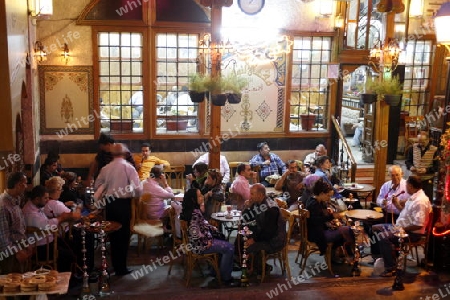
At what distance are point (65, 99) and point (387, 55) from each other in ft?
20.6

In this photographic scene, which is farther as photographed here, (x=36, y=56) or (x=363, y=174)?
(x=363, y=174)

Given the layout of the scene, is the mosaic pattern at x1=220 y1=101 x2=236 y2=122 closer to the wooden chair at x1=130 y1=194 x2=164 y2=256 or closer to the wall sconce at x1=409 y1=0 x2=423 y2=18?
the wooden chair at x1=130 y1=194 x2=164 y2=256

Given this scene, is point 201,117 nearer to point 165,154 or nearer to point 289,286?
point 165,154

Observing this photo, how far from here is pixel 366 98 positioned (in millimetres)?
9852

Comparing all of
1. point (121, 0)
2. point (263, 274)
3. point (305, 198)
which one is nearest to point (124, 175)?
point (263, 274)

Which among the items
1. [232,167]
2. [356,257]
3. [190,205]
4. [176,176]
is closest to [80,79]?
[176,176]

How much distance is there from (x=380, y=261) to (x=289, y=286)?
134 cm

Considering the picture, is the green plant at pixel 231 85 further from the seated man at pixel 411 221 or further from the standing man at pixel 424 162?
the standing man at pixel 424 162

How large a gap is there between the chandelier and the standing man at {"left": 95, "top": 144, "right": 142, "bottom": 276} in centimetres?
542

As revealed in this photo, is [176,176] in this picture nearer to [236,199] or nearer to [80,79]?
[236,199]

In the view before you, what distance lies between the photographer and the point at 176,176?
1018 cm

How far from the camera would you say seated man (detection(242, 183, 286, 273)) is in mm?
6402

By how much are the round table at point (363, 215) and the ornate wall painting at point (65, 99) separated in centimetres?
565

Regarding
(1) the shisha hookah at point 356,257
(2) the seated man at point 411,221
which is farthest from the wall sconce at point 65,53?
(2) the seated man at point 411,221
